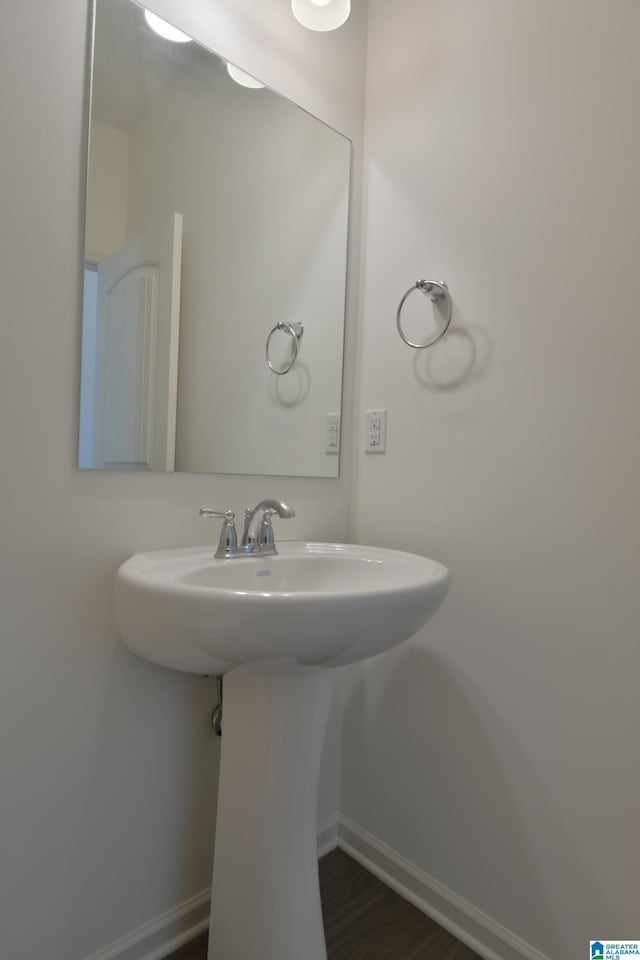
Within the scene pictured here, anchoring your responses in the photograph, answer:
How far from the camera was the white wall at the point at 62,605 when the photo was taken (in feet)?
2.77

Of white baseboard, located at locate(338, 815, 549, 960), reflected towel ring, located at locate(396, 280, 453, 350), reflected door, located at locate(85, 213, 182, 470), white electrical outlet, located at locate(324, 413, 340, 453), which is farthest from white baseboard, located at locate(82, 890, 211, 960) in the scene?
reflected towel ring, located at locate(396, 280, 453, 350)

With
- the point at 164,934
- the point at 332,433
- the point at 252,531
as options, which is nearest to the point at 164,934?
the point at 164,934

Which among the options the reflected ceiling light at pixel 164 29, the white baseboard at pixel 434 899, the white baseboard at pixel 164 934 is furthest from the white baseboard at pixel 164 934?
the reflected ceiling light at pixel 164 29

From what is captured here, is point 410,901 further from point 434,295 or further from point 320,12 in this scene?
point 320,12

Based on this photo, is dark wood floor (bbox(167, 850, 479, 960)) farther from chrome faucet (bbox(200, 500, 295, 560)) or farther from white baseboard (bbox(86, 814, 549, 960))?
chrome faucet (bbox(200, 500, 295, 560))

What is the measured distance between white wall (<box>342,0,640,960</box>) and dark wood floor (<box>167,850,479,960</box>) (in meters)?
0.11

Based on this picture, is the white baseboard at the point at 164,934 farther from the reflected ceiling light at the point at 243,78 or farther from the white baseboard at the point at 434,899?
the reflected ceiling light at the point at 243,78

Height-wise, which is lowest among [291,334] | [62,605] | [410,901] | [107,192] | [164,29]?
[410,901]

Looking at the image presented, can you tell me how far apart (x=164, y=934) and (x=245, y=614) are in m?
0.86

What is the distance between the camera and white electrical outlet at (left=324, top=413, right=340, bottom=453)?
1.38 metres

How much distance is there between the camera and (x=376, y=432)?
1.35 meters

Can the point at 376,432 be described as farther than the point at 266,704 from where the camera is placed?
Yes

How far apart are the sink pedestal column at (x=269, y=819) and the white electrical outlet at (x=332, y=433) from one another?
64cm

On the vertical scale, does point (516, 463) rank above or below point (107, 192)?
below
